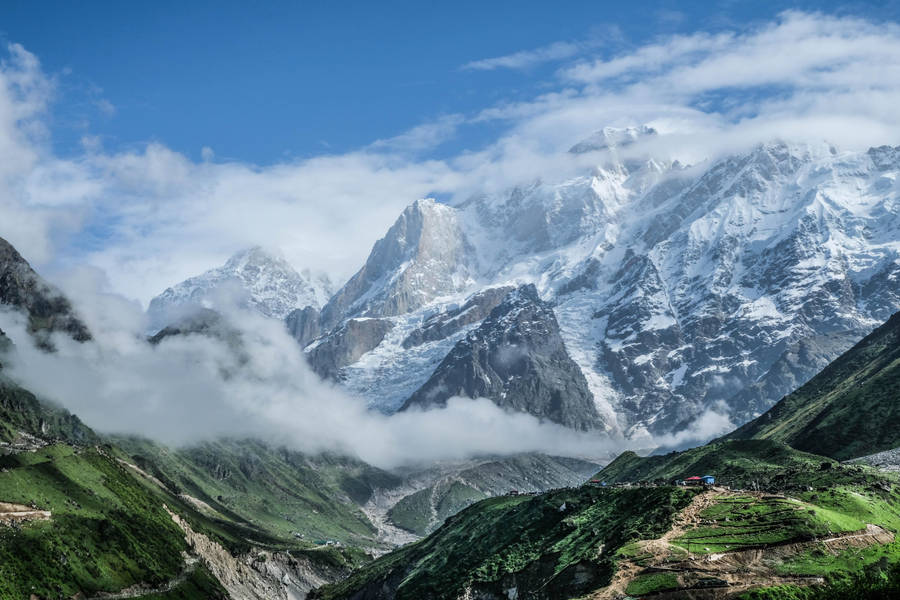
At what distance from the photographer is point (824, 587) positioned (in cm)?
13450

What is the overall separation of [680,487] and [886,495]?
3926 cm

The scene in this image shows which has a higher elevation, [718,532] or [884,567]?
[718,532]

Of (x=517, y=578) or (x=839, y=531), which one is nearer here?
(x=839, y=531)

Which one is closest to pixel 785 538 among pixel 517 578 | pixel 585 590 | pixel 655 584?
pixel 655 584

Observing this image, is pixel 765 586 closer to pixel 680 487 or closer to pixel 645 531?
pixel 645 531

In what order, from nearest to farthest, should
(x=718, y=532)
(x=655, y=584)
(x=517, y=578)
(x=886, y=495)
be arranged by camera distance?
(x=655, y=584) → (x=718, y=532) → (x=886, y=495) → (x=517, y=578)

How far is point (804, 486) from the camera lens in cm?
19188

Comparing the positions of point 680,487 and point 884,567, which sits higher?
point 680,487

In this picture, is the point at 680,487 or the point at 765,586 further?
the point at 680,487

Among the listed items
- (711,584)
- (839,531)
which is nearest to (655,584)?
(711,584)

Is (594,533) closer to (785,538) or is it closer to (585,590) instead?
(585,590)

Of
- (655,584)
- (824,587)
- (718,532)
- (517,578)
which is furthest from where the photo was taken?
(517,578)

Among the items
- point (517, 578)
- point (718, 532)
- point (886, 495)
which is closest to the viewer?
point (718, 532)

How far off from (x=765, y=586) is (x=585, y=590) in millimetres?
31986
